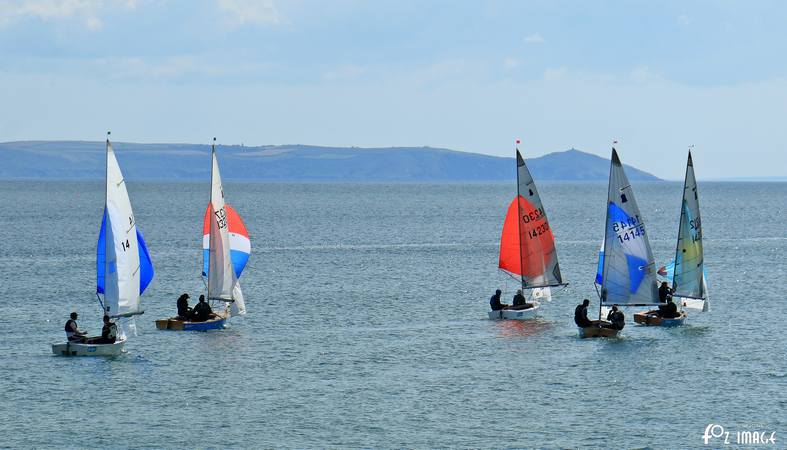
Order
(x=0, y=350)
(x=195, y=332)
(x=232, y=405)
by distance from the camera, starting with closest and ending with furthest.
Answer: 1. (x=232, y=405)
2. (x=0, y=350)
3. (x=195, y=332)

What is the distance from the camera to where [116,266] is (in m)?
63.9

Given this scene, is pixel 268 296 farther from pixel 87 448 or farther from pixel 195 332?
pixel 87 448

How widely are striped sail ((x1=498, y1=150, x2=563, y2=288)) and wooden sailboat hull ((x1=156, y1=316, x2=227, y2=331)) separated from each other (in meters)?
18.7

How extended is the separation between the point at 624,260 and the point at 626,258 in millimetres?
165

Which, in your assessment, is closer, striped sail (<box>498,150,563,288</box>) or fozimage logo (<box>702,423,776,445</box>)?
fozimage logo (<box>702,423,776,445</box>)

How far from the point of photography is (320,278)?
339 ft

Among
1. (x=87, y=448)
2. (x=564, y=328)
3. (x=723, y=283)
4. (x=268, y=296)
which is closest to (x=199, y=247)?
(x=268, y=296)

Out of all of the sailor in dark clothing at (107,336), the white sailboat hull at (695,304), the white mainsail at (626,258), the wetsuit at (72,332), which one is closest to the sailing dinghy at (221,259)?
the sailor in dark clothing at (107,336)

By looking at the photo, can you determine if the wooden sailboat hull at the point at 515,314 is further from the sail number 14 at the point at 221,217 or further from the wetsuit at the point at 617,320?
the sail number 14 at the point at 221,217

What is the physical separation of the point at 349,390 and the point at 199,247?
8359cm

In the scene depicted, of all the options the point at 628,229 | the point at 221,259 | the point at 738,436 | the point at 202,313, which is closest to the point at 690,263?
the point at 628,229

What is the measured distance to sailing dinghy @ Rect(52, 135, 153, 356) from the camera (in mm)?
62469

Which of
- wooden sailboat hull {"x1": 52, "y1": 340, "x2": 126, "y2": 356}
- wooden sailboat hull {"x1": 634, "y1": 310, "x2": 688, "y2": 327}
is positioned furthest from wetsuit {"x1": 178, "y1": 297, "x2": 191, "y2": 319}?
wooden sailboat hull {"x1": 634, "y1": 310, "x2": 688, "y2": 327}

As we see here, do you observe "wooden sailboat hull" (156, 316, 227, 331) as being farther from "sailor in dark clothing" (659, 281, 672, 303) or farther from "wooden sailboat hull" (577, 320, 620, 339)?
"sailor in dark clothing" (659, 281, 672, 303)
